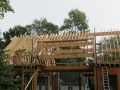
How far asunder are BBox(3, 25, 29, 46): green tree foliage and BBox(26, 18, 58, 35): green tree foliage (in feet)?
3.58

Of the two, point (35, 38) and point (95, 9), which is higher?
point (95, 9)

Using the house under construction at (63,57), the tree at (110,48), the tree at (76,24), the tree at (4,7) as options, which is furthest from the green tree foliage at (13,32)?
the tree at (110,48)

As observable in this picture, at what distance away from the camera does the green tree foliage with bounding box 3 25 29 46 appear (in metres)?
35.1

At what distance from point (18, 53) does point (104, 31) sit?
646 centimetres

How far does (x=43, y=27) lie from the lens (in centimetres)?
3744

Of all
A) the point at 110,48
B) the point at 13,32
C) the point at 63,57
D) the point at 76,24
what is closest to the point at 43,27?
the point at 13,32

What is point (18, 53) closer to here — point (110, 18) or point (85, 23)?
point (110, 18)

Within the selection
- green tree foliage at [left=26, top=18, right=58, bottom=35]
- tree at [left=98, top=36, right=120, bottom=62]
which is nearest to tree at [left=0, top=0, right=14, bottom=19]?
tree at [left=98, top=36, right=120, bottom=62]

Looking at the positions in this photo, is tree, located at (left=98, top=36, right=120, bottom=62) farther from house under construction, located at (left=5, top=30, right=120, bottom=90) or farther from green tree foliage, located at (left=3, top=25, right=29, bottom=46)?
green tree foliage, located at (left=3, top=25, right=29, bottom=46)

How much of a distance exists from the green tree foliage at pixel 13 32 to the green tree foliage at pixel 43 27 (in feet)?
3.58

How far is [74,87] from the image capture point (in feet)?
91.2

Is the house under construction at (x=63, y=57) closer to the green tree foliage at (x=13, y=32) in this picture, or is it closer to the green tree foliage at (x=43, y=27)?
the green tree foliage at (x=13, y=32)

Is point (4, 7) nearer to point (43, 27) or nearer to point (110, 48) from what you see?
point (110, 48)

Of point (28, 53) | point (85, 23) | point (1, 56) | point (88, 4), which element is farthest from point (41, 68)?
point (85, 23)
